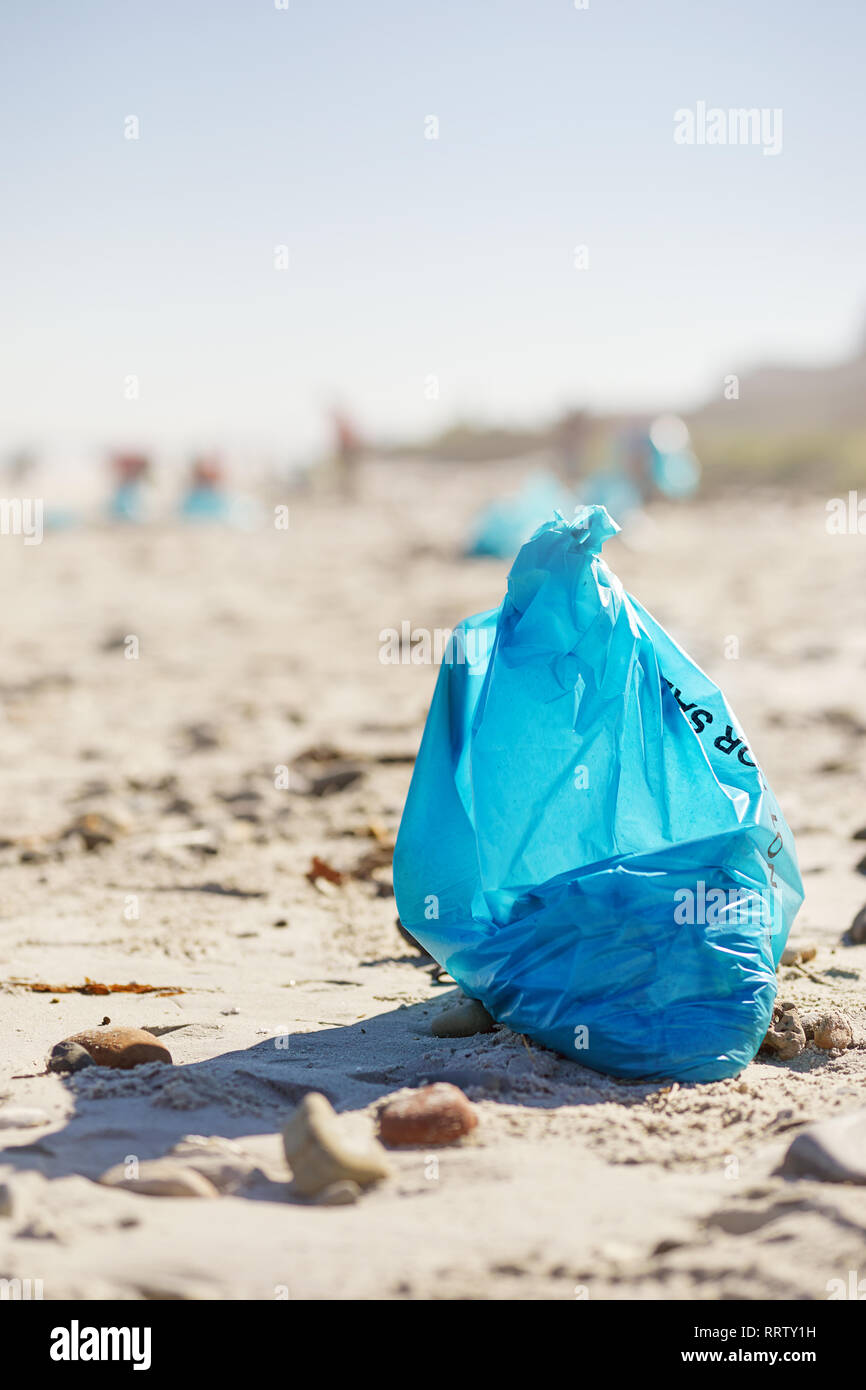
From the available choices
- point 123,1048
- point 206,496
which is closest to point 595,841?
point 123,1048

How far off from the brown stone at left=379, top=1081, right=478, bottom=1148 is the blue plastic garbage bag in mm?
314

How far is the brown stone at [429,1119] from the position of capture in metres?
1.69

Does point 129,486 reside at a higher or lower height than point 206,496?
higher

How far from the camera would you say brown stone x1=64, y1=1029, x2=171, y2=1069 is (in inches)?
78.0

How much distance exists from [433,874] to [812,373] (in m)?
65.1

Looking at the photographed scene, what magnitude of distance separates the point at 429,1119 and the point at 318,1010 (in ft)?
2.32

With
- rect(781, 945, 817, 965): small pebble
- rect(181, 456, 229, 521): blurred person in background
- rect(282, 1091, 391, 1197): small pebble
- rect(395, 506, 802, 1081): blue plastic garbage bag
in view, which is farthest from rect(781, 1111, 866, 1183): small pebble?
rect(181, 456, 229, 521): blurred person in background

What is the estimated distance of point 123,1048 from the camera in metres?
1.98

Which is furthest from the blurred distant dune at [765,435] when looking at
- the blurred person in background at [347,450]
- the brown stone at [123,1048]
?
the brown stone at [123,1048]

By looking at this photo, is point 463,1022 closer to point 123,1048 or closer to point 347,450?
point 123,1048

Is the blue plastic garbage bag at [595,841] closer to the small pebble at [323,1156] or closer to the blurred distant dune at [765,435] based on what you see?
the small pebble at [323,1156]

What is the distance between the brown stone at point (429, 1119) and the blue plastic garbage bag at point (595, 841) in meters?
0.31

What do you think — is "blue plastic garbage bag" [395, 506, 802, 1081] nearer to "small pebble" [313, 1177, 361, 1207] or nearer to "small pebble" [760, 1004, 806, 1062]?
"small pebble" [760, 1004, 806, 1062]
